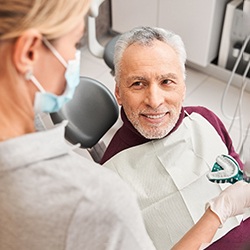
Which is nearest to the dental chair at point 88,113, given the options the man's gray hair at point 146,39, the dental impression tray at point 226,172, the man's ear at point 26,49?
the man's gray hair at point 146,39

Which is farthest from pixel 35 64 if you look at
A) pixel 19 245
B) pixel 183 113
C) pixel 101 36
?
pixel 101 36

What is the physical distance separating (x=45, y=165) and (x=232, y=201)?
67 centimetres

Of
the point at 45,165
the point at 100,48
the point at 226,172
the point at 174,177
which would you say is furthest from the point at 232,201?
the point at 100,48

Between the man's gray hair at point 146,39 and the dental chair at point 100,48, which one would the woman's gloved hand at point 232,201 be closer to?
the man's gray hair at point 146,39

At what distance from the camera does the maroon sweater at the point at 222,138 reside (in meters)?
1.43

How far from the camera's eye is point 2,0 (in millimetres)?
703

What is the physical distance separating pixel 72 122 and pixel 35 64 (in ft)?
3.20

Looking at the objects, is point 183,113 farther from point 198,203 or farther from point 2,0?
A: point 2,0

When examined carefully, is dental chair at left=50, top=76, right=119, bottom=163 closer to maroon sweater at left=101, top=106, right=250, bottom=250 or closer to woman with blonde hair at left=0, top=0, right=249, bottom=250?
maroon sweater at left=101, top=106, right=250, bottom=250

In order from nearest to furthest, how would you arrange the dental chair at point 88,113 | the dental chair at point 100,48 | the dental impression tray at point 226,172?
the dental impression tray at point 226,172 < the dental chair at point 88,113 < the dental chair at point 100,48

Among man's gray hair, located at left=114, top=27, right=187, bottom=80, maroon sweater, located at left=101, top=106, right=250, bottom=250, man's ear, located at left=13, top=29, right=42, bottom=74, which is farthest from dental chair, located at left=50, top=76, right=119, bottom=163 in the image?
man's ear, located at left=13, top=29, right=42, bottom=74

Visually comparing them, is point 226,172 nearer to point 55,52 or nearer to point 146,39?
point 146,39

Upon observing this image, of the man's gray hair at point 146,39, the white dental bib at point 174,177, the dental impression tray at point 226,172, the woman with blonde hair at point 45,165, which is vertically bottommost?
the white dental bib at point 174,177

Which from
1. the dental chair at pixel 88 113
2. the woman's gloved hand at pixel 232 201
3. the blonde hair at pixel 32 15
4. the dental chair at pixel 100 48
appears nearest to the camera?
the blonde hair at pixel 32 15
